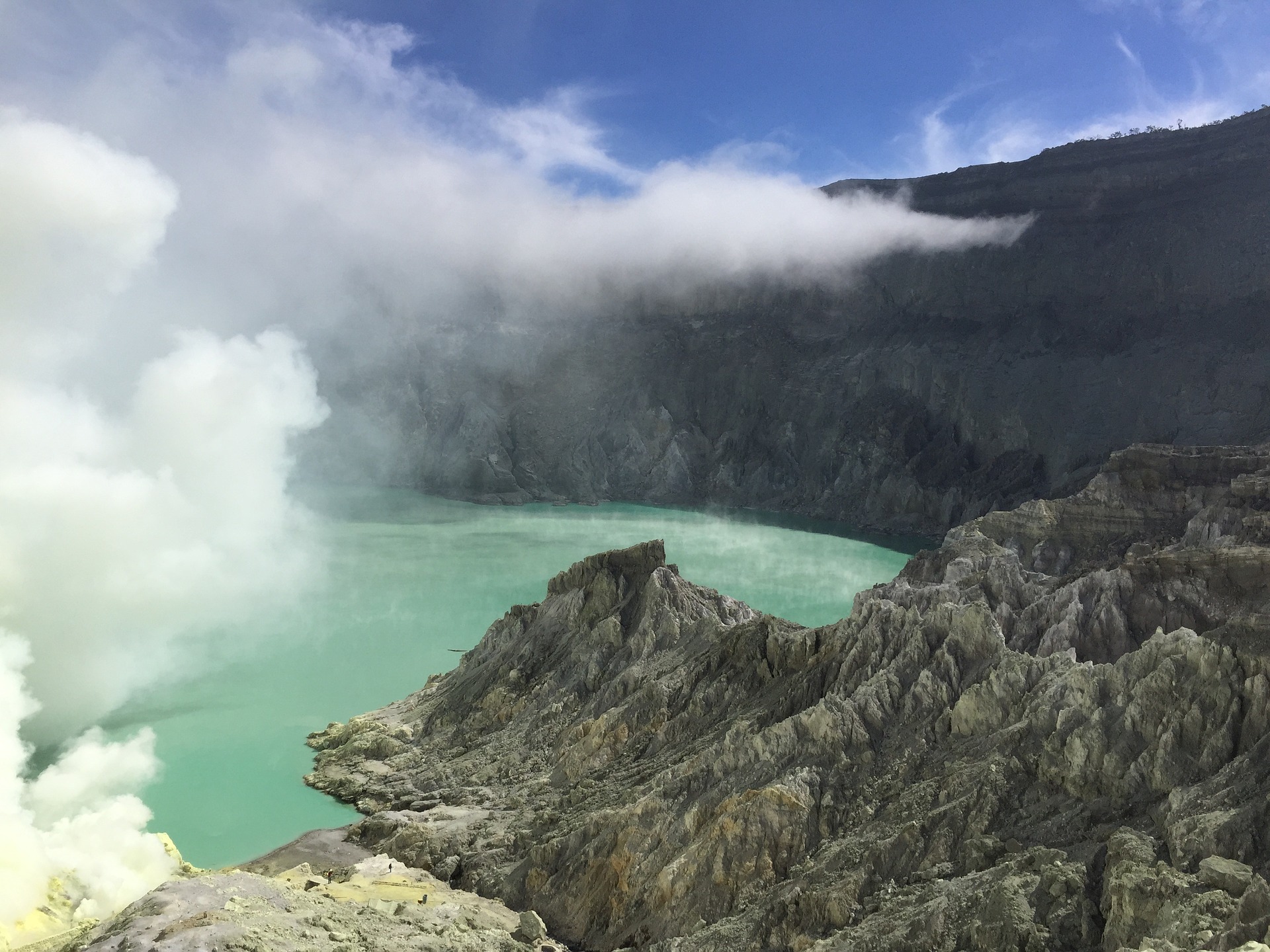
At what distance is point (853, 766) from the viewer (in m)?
16.3

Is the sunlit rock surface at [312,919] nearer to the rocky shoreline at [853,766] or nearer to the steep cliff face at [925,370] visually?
the rocky shoreline at [853,766]

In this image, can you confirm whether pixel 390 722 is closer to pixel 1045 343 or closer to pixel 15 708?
pixel 15 708

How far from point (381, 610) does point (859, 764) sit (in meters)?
29.1

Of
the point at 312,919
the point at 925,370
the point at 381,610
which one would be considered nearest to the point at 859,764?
the point at 312,919

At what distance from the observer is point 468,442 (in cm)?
8644

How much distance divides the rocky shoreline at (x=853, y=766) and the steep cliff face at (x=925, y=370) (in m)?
45.5

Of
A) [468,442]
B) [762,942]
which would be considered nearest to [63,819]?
[762,942]

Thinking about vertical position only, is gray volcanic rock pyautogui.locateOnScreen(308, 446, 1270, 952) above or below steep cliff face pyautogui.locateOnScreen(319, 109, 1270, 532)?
below

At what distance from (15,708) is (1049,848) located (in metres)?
23.5

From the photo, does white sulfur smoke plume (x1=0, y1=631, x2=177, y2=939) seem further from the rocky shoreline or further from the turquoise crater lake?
the rocky shoreline

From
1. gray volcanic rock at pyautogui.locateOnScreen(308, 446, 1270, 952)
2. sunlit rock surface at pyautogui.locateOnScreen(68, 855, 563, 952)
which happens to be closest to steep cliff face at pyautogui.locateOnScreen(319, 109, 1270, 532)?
gray volcanic rock at pyautogui.locateOnScreen(308, 446, 1270, 952)

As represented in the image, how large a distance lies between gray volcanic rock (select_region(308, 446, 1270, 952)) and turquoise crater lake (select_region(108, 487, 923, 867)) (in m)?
1.99

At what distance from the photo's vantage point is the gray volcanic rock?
1178cm

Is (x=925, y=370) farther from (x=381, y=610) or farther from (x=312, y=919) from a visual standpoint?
(x=312, y=919)
